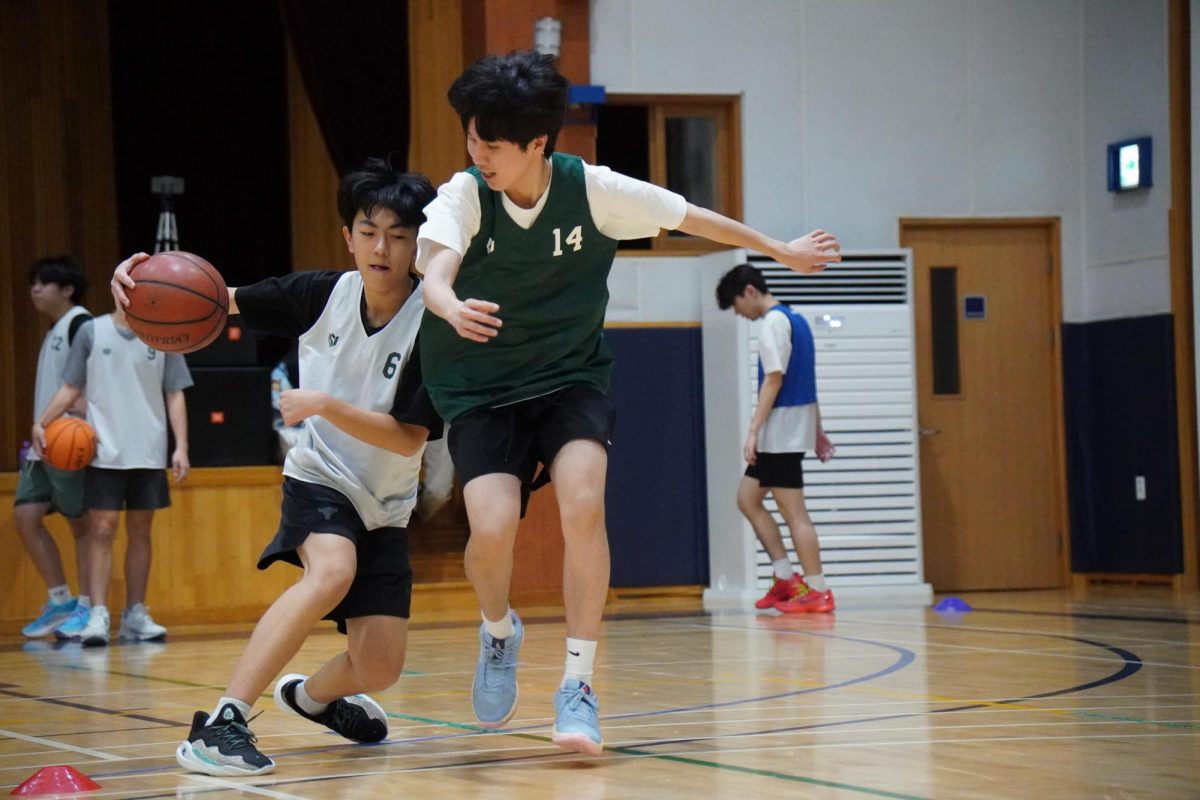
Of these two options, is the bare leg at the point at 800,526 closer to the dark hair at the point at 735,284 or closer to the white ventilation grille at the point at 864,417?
the dark hair at the point at 735,284

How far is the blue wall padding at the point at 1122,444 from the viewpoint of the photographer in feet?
30.2

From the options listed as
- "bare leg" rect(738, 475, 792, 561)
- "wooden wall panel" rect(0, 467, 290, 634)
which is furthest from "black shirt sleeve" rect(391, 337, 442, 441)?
"wooden wall panel" rect(0, 467, 290, 634)

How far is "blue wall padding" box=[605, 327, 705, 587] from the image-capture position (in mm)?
9039

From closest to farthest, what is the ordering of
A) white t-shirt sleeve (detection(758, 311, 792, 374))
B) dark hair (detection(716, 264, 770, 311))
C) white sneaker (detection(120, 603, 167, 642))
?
white sneaker (detection(120, 603, 167, 642))
white t-shirt sleeve (detection(758, 311, 792, 374))
dark hair (detection(716, 264, 770, 311))

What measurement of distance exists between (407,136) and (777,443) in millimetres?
3513

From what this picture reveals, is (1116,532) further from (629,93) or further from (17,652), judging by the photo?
(17,652)

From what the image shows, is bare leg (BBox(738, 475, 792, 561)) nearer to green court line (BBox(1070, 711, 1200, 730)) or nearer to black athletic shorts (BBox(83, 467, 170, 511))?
black athletic shorts (BBox(83, 467, 170, 511))

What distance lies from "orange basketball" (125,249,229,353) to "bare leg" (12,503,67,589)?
160 inches

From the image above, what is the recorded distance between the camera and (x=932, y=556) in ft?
31.7

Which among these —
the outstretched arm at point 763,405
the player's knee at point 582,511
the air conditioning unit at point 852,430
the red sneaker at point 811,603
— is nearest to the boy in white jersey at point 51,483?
the outstretched arm at point 763,405

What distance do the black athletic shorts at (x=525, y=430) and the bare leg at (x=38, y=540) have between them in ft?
14.7

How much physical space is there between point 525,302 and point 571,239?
170 millimetres

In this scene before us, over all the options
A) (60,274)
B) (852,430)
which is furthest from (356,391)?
(852,430)

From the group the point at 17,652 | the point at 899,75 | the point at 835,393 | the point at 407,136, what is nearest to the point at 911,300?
the point at 835,393
